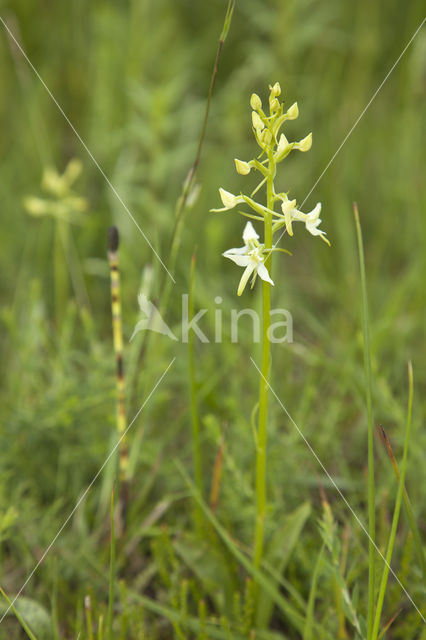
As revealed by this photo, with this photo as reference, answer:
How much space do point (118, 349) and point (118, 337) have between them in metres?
0.03

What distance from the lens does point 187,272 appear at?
2043 millimetres

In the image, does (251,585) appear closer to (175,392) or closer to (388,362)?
(175,392)

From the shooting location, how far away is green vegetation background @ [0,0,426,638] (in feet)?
4.55

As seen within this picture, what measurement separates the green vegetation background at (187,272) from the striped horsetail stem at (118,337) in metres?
0.10

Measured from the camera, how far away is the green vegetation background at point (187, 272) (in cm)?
139

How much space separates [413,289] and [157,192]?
110cm

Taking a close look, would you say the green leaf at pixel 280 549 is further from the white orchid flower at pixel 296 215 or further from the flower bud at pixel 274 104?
the flower bud at pixel 274 104

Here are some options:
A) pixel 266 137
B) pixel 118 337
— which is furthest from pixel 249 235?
pixel 118 337

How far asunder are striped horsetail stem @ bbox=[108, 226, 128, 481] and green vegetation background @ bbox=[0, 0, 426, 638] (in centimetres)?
10

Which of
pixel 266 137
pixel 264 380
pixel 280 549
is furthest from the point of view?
pixel 280 549

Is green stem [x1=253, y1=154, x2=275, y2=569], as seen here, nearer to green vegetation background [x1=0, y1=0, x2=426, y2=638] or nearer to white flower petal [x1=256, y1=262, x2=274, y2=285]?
white flower petal [x1=256, y1=262, x2=274, y2=285]

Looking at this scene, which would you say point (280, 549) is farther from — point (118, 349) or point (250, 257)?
point (250, 257)

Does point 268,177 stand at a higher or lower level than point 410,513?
higher

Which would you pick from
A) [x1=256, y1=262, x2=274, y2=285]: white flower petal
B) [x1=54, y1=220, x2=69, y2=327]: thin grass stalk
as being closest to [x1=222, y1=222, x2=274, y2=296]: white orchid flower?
[x1=256, y1=262, x2=274, y2=285]: white flower petal
